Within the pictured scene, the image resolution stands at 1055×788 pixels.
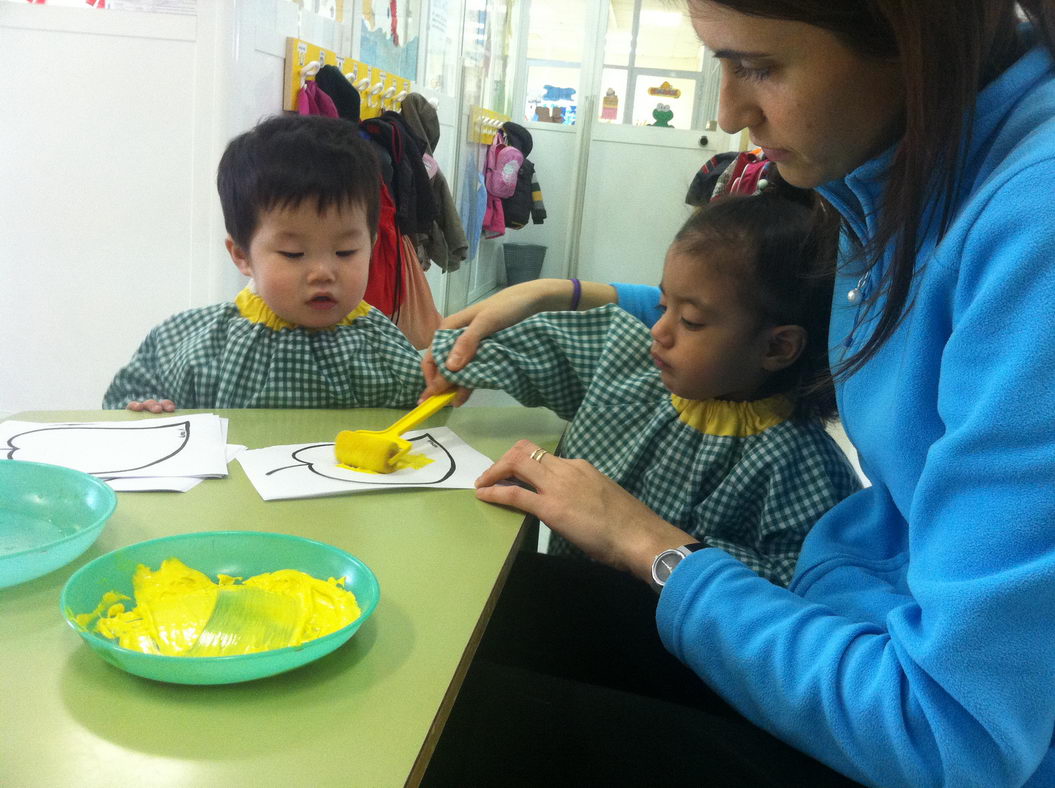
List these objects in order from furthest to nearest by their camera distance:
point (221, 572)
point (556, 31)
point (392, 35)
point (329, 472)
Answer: point (556, 31), point (392, 35), point (329, 472), point (221, 572)

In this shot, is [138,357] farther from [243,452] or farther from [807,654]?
[807,654]

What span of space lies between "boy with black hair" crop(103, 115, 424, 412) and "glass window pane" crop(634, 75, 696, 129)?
4.51 metres

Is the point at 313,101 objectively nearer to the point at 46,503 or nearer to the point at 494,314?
the point at 494,314

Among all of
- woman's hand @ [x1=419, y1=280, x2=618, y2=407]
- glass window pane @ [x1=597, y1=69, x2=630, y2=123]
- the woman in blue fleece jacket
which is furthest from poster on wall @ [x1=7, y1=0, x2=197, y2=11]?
glass window pane @ [x1=597, y1=69, x2=630, y2=123]

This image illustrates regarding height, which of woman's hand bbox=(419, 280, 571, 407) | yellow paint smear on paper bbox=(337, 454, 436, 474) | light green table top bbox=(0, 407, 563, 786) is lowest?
yellow paint smear on paper bbox=(337, 454, 436, 474)

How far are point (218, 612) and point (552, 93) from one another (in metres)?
5.66

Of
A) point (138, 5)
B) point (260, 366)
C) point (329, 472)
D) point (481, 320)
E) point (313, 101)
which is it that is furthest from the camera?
point (313, 101)

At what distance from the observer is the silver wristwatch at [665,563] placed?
30.1 inches

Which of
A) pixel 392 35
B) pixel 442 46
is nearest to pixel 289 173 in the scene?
pixel 392 35

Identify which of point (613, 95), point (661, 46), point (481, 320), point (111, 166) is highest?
point (661, 46)

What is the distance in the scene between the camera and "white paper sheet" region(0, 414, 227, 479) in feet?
2.88

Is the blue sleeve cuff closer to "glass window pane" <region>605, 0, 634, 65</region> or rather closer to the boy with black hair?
the boy with black hair

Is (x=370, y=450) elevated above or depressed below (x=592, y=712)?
above

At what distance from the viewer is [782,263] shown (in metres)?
1.08
